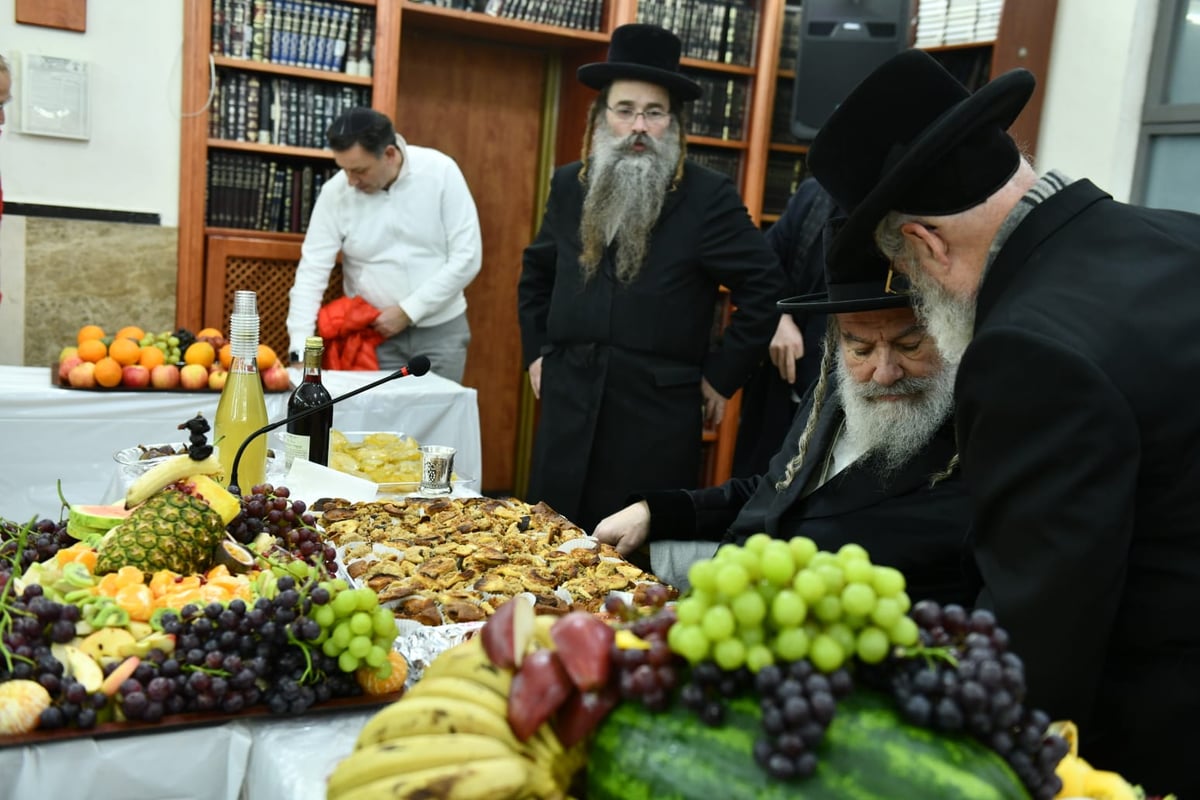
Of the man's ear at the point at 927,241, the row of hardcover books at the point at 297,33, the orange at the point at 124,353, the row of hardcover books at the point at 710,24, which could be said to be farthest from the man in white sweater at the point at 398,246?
the man's ear at the point at 927,241

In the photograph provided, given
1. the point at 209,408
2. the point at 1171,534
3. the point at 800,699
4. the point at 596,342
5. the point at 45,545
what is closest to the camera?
the point at 800,699

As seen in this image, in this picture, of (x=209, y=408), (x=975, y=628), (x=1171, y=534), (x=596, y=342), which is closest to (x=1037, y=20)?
(x=596, y=342)

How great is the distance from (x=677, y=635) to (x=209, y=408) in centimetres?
288

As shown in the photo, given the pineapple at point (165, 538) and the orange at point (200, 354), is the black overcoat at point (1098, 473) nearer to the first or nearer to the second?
the pineapple at point (165, 538)

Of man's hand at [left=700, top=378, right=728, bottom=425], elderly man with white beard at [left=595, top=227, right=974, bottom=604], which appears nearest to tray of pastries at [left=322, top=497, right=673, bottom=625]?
elderly man with white beard at [left=595, top=227, right=974, bottom=604]

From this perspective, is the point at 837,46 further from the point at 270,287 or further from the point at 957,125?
the point at 957,125

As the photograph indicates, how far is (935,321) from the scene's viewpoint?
5.09 ft

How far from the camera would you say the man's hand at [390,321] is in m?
4.57

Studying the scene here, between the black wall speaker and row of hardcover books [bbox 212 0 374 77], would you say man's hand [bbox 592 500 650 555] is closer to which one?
the black wall speaker

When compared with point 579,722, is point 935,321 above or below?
above

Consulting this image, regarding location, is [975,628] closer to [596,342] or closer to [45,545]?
[45,545]

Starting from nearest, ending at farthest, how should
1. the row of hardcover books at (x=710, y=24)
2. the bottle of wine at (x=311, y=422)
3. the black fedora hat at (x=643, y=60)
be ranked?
the bottle of wine at (x=311, y=422) < the black fedora hat at (x=643, y=60) < the row of hardcover books at (x=710, y=24)

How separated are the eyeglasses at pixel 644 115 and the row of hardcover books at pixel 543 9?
1.75 metres

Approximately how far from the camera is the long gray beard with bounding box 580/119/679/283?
3.72m
